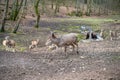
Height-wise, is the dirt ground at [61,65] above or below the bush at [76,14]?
above

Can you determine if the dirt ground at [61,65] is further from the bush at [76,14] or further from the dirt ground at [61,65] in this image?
the bush at [76,14]

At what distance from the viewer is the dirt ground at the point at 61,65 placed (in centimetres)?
1203

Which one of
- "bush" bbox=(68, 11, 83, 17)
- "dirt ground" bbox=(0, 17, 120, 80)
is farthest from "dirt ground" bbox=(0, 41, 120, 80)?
"bush" bbox=(68, 11, 83, 17)

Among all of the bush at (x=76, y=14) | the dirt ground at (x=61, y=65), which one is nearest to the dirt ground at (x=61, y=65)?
the dirt ground at (x=61, y=65)

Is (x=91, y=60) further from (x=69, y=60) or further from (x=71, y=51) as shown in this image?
(x=71, y=51)

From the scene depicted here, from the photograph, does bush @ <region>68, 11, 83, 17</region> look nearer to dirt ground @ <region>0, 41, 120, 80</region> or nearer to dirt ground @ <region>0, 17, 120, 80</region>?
dirt ground @ <region>0, 17, 120, 80</region>

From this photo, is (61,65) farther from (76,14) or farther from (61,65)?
(76,14)

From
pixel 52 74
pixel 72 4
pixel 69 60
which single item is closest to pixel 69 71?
pixel 52 74

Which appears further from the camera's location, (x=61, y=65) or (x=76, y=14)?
(x=76, y=14)

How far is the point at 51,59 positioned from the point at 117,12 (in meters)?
64.9

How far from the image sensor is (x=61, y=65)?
13977mm

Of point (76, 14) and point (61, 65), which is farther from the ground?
point (61, 65)

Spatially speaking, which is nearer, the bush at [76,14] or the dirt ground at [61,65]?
the dirt ground at [61,65]

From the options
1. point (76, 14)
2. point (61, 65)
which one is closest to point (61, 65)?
point (61, 65)
